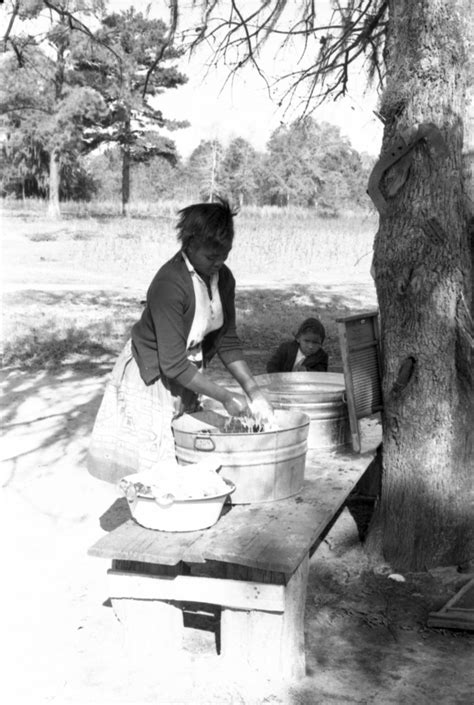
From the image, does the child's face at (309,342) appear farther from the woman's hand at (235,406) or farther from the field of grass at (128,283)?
the woman's hand at (235,406)

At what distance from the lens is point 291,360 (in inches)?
235

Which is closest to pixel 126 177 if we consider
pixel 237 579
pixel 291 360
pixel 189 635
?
pixel 291 360

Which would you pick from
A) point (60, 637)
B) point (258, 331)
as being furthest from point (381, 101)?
point (258, 331)

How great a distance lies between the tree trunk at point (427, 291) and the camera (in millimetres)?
3654

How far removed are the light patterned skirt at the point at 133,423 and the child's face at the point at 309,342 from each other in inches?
95.5

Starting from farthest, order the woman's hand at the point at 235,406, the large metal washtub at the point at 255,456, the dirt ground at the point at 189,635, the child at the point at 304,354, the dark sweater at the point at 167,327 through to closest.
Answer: the child at the point at 304,354, the woman's hand at the point at 235,406, the dark sweater at the point at 167,327, the large metal washtub at the point at 255,456, the dirt ground at the point at 189,635

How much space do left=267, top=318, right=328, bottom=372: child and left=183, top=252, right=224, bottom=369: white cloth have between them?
232cm

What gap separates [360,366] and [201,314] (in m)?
0.90

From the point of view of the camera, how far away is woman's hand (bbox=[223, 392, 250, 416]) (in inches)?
131

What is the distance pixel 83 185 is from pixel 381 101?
53017 millimetres

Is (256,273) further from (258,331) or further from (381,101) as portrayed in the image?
(381,101)

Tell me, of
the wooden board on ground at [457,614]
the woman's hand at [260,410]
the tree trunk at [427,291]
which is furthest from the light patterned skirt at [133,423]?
the wooden board on ground at [457,614]

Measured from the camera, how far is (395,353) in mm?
3799

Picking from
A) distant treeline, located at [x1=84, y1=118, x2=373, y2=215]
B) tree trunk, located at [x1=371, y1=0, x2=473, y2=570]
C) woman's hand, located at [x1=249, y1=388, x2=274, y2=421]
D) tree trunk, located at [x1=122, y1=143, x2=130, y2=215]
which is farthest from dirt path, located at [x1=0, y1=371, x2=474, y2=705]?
distant treeline, located at [x1=84, y1=118, x2=373, y2=215]
